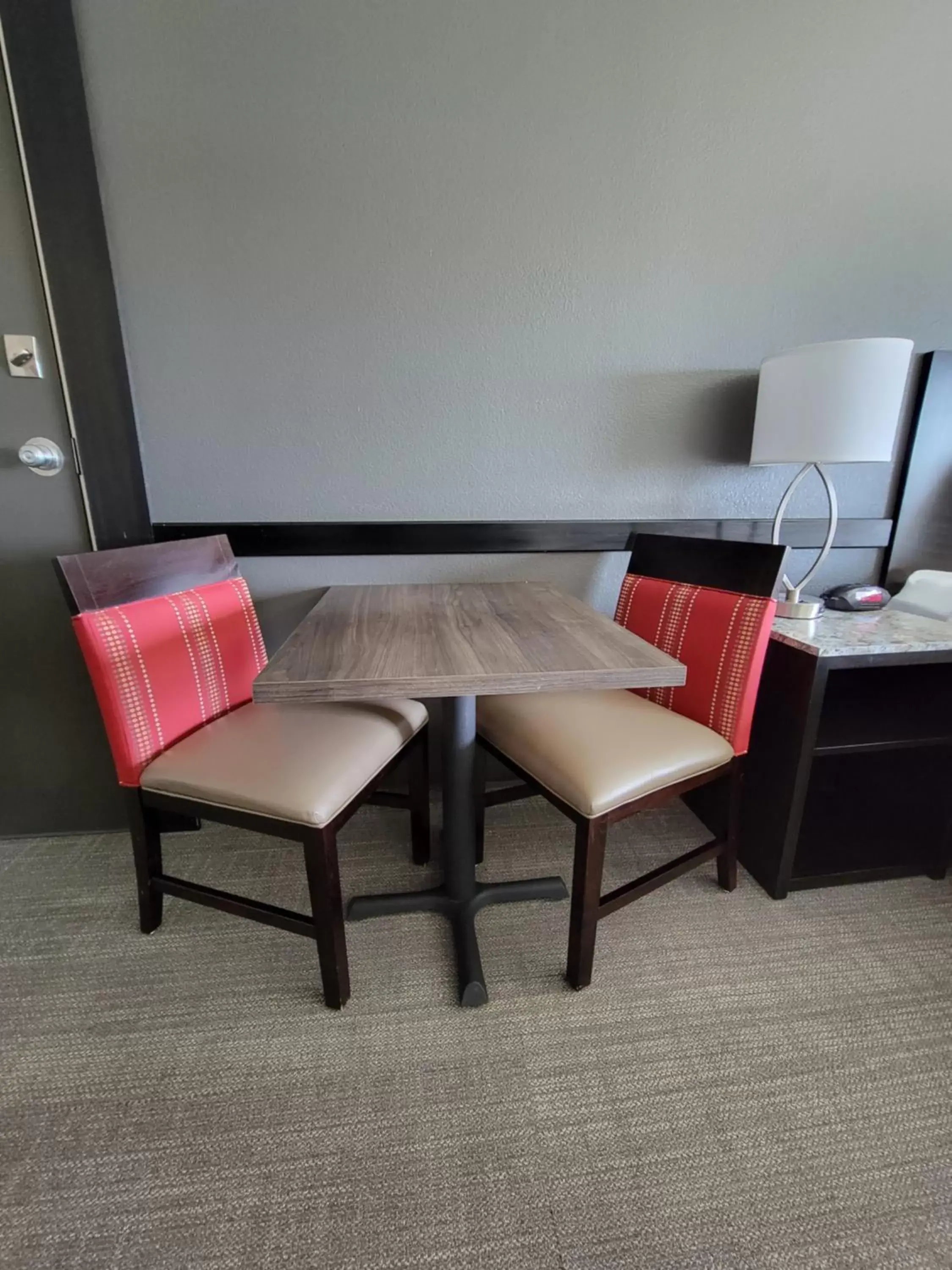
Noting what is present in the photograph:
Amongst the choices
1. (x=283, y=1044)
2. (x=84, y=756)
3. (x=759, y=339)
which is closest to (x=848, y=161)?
(x=759, y=339)

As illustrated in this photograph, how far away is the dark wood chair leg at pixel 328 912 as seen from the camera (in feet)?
3.36

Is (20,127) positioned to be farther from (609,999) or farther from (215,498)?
(609,999)

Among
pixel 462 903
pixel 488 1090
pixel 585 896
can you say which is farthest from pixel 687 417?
pixel 488 1090

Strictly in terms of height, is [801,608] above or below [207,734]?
above

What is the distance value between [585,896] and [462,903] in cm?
36

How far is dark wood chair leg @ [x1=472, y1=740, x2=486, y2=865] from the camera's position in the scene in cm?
148

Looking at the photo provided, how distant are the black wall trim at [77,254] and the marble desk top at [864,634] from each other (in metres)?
1.82

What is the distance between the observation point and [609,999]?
1169 millimetres

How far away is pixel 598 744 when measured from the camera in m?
1.18

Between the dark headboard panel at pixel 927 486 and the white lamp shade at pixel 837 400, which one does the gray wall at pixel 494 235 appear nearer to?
the dark headboard panel at pixel 927 486

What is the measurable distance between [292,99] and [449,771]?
1.75 m

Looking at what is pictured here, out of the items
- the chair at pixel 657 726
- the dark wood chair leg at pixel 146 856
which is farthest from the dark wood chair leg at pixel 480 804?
the dark wood chair leg at pixel 146 856

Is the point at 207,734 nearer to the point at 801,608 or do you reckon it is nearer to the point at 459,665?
the point at 459,665

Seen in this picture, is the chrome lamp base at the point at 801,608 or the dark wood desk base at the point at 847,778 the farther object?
the chrome lamp base at the point at 801,608
